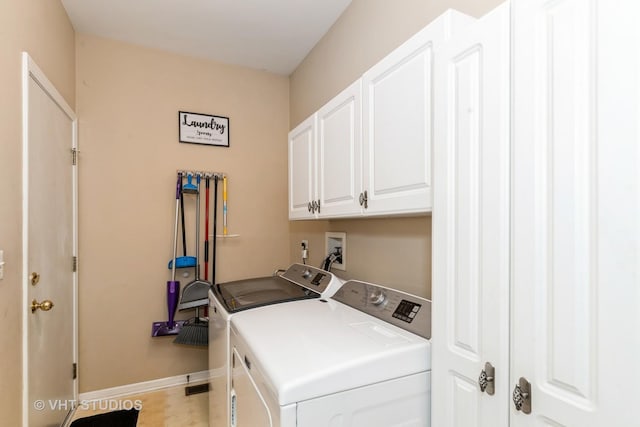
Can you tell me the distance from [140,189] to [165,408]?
1571mm

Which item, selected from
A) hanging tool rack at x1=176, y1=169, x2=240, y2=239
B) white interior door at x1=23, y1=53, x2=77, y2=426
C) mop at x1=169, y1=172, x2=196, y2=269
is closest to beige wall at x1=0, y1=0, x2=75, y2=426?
white interior door at x1=23, y1=53, x2=77, y2=426

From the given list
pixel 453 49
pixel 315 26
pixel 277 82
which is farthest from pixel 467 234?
pixel 277 82

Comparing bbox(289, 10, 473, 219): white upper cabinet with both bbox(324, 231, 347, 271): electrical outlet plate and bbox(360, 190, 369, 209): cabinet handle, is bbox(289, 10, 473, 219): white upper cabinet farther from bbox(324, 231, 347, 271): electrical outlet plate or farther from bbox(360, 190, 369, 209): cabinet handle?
bbox(324, 231, 347, 271): electrical outlet plate

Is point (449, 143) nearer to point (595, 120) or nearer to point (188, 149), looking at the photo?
point (595, 120)

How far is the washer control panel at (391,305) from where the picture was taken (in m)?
1.19

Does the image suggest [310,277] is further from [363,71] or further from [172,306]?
[363,71]

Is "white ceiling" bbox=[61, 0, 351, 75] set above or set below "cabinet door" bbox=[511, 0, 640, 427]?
above

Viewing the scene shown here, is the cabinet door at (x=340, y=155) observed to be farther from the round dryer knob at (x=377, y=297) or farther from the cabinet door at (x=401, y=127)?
the round dryer knob at (x=377, y=297)

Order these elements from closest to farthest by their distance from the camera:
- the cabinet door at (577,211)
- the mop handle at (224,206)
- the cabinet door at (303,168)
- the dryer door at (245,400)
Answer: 1. the cabinet door at (577,211)
2. the dryer door at (245,400)
3. the cabinet door at (303,168)
4. the mop handle at (224,206)

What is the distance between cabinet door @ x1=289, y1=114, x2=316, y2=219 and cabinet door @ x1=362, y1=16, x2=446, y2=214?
0.52 metres

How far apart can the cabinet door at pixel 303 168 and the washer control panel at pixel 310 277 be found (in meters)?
0.35

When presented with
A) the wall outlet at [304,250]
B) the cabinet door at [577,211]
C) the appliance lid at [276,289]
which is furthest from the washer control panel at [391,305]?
the wall outlet at [304,250]

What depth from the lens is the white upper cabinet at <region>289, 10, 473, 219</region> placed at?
3.48 ft

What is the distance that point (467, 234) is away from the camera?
841 millimetres
